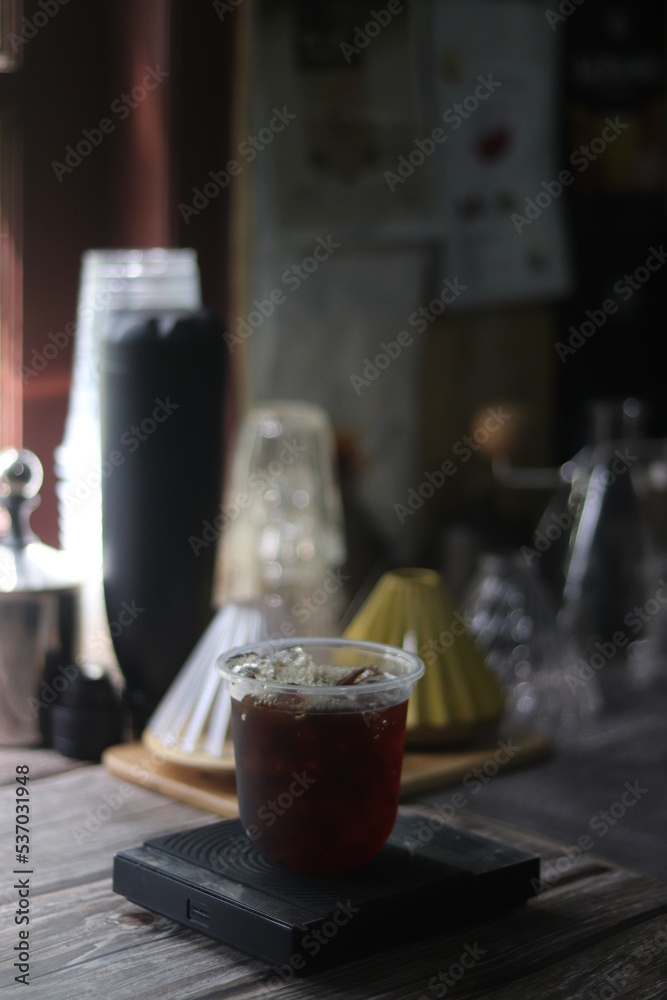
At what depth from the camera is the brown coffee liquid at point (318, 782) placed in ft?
2.51

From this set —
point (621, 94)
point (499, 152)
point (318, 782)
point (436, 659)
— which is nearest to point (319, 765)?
point (318, 782)

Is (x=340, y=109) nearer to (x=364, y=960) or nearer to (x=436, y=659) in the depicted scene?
(x=436, y=659)

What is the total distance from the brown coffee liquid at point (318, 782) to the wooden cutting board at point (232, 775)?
8.0 inches

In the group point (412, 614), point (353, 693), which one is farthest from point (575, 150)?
point (353, 693)

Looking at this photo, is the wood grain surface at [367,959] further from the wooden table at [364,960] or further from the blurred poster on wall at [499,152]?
the blurred poster on wall at [499,152]

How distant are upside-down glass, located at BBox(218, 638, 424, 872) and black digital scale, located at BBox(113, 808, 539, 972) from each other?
0.02 m

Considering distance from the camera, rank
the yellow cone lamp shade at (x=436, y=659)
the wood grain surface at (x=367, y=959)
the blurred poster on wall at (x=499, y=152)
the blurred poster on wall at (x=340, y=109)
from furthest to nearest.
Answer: the blurred poster on wall at (x=499, y=152) < the blurred poster on wall at (x=340, y=109) < the yellow cone lamp shade at (x=436, y=659) < the wood grain surface at (x=367, y=959)

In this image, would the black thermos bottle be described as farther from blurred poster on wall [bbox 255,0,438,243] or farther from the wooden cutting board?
blurred poster on wall [bbox 255,0,438,243]

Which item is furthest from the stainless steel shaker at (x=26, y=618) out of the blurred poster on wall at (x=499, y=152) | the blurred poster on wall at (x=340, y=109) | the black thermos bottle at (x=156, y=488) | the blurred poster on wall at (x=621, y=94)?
the blurred poster on wall at (x=621, y=94)

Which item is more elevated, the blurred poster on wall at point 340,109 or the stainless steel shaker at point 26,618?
the blurred poster on wall at point 340,109

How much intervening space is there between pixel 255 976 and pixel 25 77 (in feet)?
5.20

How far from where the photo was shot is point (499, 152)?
8.54 ft

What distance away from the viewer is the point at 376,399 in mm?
2443

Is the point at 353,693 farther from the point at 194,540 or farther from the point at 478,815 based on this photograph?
the point at 194,540
